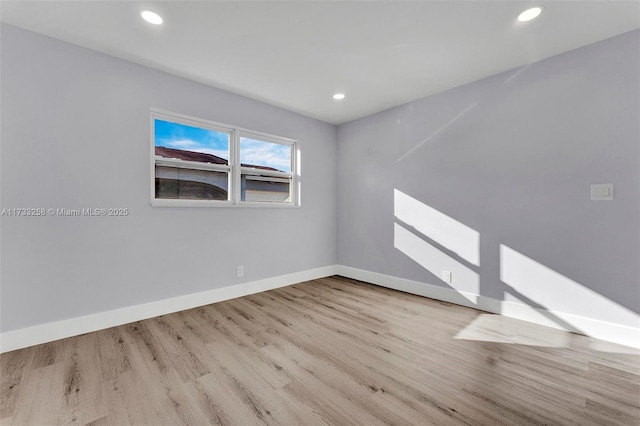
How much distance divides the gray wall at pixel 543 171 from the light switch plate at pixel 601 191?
0.15 feet

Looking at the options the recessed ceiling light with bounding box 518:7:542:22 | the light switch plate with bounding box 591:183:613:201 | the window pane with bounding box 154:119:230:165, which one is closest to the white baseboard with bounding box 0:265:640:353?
the light switch plate with bounding box 591:183:613:201

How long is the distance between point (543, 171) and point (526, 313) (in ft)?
4.78

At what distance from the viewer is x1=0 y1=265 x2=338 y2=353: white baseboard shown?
2.22 metres

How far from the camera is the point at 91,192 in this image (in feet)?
8.36

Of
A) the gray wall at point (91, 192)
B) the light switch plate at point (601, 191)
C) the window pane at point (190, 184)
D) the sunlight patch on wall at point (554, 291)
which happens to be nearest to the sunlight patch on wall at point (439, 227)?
the sunlight patch on wall at point (554, 291)

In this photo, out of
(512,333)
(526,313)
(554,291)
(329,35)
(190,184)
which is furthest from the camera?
(190,184)

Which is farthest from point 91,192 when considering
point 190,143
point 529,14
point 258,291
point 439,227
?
point 529,14

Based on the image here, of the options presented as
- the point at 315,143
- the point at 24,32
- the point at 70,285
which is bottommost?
the point at 70,285

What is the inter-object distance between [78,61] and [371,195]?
12.2 ft

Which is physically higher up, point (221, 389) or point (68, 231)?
point (68, 231)

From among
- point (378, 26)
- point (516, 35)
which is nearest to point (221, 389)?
point (378, 26)

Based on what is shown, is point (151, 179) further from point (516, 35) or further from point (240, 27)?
point (516, 35)

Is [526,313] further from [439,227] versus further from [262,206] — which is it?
[262,206]

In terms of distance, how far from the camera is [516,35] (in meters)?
2.33
